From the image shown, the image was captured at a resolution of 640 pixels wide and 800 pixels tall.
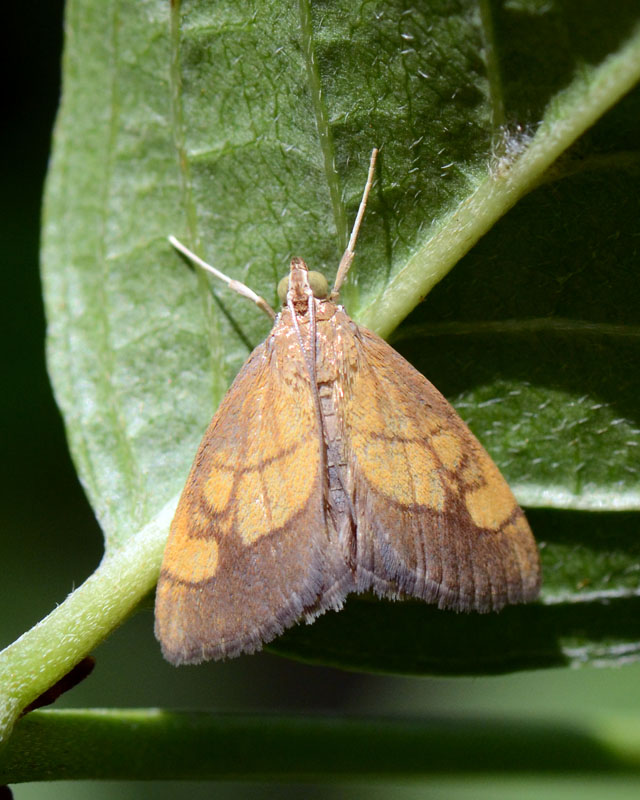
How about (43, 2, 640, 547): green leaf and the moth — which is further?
the moth

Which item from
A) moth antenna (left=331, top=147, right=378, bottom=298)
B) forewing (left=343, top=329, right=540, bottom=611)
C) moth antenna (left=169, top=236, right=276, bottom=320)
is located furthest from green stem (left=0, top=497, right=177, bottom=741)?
moth antenna (left=331, top=147, right=378, bottom=298)

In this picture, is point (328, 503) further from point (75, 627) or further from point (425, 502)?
point (75, 627)

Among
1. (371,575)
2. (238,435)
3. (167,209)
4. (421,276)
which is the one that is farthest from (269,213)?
(371,575)

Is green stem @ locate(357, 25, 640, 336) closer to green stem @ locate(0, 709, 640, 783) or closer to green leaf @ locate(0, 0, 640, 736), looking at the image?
Result: green leaf @ locate(0, 0, 640, 736)

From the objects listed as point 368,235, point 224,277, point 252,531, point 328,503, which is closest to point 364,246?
point 368,235

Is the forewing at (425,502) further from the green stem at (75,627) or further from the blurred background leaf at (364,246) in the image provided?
the green stem at (75,627)

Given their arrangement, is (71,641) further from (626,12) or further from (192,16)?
(626,12)
